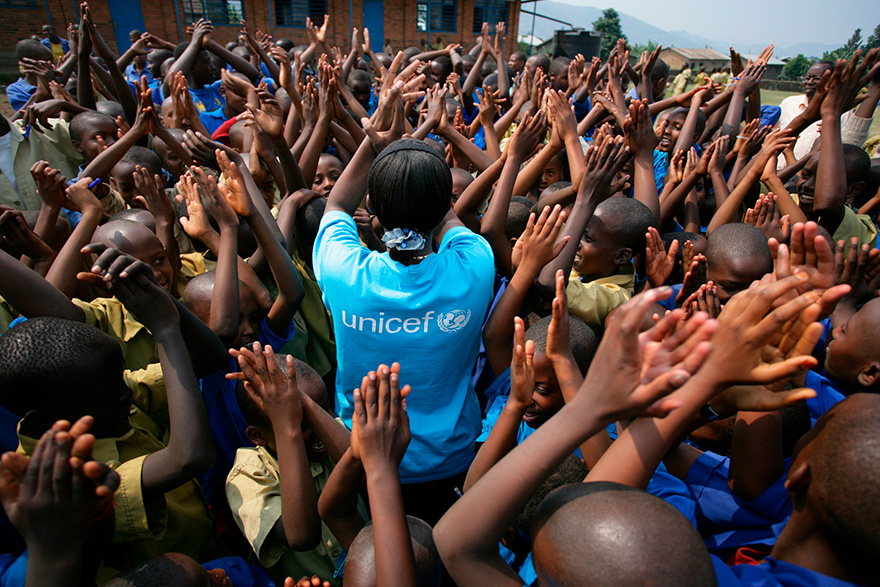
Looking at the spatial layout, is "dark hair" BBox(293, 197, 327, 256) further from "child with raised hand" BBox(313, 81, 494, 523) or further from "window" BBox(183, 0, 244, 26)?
"window" BBox(183, 0, 244, 26)


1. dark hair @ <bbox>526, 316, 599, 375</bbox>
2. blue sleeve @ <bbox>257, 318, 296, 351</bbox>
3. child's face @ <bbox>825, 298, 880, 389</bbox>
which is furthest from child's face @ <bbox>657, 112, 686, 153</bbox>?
blue sleeve @ <bbox>257, 318, 296, 351</bbox>

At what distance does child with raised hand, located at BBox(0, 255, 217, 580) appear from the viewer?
140cm

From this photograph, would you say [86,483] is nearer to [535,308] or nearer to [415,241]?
[415,241]

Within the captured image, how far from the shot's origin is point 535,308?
2406 mm

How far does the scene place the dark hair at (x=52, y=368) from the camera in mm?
1386

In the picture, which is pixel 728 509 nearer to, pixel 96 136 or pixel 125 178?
pixel 125 178

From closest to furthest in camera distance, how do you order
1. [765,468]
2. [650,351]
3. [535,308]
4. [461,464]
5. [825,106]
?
[650,351], [765,468], [461,464], [535,308], [825,106]

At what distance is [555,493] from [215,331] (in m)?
1.48

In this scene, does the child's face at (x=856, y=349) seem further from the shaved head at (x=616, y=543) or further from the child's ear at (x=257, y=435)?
the child's ear at (x=257, y=435)

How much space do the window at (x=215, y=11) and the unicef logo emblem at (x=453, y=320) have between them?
21622 mm

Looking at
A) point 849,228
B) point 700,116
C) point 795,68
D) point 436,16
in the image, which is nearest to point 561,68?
point 700,116

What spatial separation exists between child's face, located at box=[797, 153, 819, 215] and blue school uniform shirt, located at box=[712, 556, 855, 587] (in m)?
2.84

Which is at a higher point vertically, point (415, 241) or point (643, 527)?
point (415, 241)

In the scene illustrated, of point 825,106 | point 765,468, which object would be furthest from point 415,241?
point 825,106
